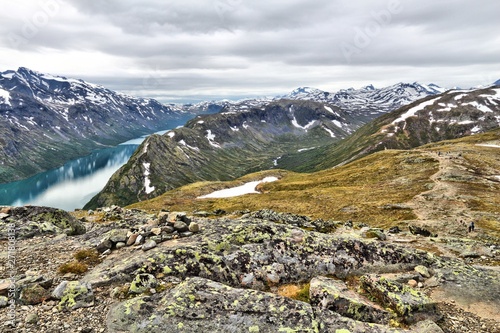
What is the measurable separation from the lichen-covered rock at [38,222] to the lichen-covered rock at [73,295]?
11.8 metres

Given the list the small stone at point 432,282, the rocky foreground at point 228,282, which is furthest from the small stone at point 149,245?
the small stone at point 432,282

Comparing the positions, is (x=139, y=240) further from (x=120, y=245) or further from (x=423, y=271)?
(x=423, y=271)

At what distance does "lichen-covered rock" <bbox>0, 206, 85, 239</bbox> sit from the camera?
23.9 m

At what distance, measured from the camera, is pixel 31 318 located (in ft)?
42.7

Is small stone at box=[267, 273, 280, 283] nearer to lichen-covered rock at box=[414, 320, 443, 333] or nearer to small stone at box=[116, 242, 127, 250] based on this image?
lichen-covered rock at box=[414, 320, 443, 333]

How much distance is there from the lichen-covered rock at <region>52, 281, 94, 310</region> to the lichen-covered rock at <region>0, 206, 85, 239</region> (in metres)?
11.8

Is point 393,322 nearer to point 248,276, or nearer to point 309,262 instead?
point 309,262

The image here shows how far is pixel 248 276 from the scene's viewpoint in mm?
18312

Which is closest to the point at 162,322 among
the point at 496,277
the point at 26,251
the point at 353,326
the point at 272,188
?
the point at 353,326

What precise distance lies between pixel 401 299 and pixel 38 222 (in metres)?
29.2

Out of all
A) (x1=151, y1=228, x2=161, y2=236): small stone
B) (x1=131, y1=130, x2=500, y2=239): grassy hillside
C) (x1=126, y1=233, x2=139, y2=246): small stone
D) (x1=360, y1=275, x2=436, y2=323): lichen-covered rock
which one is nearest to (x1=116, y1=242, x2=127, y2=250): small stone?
(x1=126, y1=233, x2=139, y2=246): small stone

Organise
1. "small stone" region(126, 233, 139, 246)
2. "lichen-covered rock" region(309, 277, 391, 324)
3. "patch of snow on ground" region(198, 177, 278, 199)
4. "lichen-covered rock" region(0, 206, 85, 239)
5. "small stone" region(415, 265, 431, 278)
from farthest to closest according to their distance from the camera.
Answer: "patch of snow on ground" region(198, 177, 278, 199) → "lichen-covered rock" region(0, 206, 85, 239) → "small stone" region(126, 233, 139, 246) → "small stone" region(415, 265, 431, 278) → "lichen-covered rock" region(309, 277, 391, 324)

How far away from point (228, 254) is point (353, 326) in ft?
28.1

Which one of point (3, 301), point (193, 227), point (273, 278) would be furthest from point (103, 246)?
point (273, 278)
